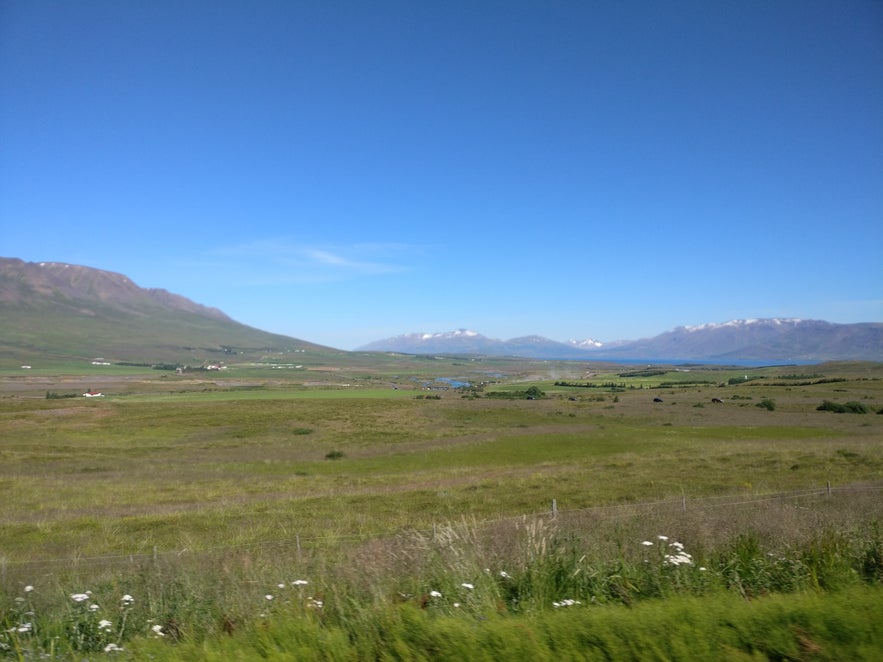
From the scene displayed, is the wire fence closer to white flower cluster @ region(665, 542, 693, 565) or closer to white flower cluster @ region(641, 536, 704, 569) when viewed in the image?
white flower cluster @ region(641, 536, 704, 569)

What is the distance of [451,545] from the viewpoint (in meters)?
6.64

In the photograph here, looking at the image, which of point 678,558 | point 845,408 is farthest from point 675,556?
point 845,408

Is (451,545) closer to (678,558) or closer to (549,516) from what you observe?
(678,558)

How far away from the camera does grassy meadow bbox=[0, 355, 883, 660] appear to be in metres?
4.80

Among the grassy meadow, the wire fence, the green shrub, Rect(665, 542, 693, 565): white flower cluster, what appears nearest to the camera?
the grassy meadow

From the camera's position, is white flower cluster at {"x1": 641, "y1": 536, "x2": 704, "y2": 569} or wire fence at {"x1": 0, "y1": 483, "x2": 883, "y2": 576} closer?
white flower cluster at {"x1": 641, "y1": 536, "x2": 704, "y2": 569}

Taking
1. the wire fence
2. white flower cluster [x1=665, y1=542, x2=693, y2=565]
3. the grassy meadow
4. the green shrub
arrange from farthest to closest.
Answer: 1. the green shrub
2. the wire fence
3. white flower cluster [x1=665, y1=542, x2=693, y2=565]
4. the grassy meadow

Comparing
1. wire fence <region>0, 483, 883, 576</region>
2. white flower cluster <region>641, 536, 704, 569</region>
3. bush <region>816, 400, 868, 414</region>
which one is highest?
white flower cluster <region>641, 536, 704, 569</region>

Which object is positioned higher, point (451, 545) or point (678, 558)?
point (451, 545)

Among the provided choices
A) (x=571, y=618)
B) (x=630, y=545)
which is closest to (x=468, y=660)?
(x=571, y=618)

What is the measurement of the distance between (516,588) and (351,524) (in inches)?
555

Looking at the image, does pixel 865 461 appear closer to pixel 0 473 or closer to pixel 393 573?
pixel 393 573

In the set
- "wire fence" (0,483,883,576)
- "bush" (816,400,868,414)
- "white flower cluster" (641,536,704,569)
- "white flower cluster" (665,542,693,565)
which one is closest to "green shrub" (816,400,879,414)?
"bush" (816,400,868,414)

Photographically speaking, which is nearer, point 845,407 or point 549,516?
point 549,516
